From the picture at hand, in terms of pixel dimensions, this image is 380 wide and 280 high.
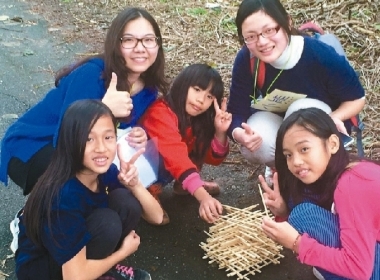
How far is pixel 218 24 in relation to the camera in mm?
5352

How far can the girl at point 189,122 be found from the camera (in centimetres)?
251

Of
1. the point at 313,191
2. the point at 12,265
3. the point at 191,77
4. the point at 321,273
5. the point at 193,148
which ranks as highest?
the point at 191,77

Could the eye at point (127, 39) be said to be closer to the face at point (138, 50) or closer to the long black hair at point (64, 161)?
the face at point (138, 50)

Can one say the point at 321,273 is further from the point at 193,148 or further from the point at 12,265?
the point at 12,265

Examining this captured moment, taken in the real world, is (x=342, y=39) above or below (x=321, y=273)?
above

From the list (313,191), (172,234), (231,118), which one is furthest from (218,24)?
(313,191)

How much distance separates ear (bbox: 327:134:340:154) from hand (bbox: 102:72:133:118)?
0.88 metres

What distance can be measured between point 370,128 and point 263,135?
1070 millimetres

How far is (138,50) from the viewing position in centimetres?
242

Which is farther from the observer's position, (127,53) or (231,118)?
(231,118)

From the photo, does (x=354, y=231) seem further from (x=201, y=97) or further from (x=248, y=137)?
(x=201, y=97)

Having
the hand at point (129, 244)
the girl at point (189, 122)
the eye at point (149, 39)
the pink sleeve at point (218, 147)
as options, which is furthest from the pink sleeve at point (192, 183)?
the eye at point (149, 39)

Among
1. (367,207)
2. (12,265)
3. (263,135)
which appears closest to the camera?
(367,207)

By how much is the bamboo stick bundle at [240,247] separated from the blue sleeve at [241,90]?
0.52 m
